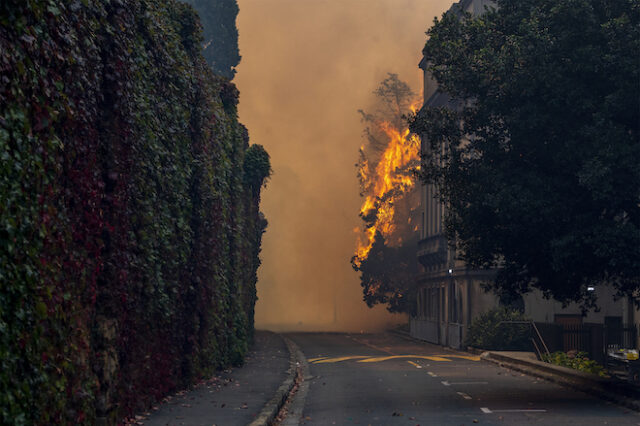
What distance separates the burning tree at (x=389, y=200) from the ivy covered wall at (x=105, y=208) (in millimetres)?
47418

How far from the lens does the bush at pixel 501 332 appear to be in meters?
38.8

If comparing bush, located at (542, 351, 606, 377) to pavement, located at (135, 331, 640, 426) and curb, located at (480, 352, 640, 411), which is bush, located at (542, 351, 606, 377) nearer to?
curb, located at (480, 352, 640, 411)

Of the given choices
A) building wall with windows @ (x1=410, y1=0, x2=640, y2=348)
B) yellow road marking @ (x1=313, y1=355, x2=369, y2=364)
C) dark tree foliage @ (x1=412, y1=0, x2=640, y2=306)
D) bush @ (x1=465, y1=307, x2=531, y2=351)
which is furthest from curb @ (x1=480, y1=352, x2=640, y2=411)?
bush @ (x1=465, y1=307, x2=531, y2=351)

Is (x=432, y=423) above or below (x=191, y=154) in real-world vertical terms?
below

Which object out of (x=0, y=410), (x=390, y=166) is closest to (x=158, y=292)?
(x=0, y=410)

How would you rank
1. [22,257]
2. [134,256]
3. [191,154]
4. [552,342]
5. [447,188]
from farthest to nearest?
1. [552,342]
2. [447,188]
3. [191,154]
4. [134,256]
5. [22,257]

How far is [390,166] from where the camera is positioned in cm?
7131

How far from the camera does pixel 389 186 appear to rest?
233ft

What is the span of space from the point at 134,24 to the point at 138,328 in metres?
4.97

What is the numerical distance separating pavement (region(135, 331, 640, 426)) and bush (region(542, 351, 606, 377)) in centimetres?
92

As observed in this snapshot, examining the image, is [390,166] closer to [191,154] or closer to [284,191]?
[191,154]

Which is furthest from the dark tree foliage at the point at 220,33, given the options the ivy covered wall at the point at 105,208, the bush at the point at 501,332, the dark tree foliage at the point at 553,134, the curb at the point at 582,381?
the dark tree foliage at the point at 553,134

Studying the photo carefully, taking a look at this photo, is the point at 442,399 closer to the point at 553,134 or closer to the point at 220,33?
the point at 553,134

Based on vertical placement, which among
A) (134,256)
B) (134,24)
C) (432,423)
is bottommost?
(432,423)
